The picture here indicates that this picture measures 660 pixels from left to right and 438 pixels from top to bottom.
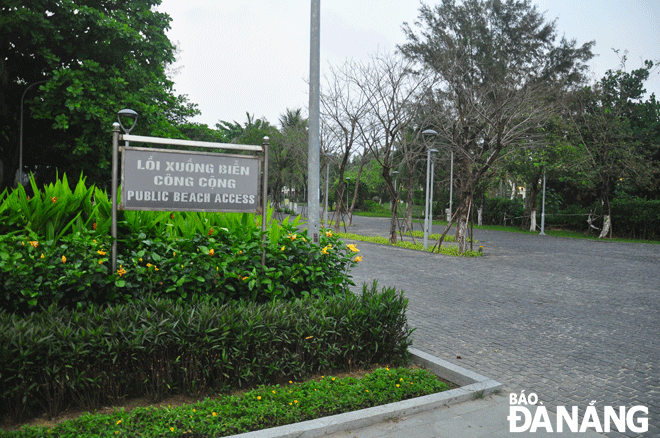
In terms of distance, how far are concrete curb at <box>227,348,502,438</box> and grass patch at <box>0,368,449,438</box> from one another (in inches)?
4.0

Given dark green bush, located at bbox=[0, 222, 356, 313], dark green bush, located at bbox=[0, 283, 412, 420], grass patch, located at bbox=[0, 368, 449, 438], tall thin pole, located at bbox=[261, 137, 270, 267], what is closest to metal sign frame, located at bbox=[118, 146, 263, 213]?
tall thin pole, located at bbox=[261, 137, 270, 267]

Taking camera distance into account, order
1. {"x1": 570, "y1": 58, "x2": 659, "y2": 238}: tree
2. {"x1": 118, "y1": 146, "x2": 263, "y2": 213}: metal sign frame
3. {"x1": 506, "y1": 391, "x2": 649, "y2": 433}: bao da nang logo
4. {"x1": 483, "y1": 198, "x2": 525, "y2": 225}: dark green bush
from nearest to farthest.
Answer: {"x1": 506, "y1": 391, "x2": 649, "y2": 433}: bao da nang logo, {"x1": 118, "y1": 146, "x2": 263, "y2": 213}: metal sign frame, {"x1": 570, "y1": 58, "x2": 659, "y2": 238}: tree, {"x1": 483, "y1": 198, "x2": 525, "y2": 225}: dark green bush

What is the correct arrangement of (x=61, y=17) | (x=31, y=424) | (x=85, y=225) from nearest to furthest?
(x=31, y=424) → (x=85, y=225) → (x=61, y=17)

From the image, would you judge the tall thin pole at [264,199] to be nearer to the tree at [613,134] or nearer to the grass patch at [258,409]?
the grass patch at [258,409]

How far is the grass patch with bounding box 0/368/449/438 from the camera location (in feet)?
11.0

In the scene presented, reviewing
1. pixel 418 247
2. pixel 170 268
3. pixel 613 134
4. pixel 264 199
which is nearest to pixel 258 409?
pixel 170 268

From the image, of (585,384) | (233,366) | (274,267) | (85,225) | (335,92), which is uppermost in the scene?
(335,92)

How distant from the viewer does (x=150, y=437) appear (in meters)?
3.32

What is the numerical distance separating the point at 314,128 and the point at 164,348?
3.93m

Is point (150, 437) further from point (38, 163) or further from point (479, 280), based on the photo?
point (38, 163)

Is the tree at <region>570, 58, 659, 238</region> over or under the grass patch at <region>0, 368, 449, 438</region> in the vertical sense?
over

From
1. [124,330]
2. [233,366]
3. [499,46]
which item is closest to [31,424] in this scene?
[124,330]

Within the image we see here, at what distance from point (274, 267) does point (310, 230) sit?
1.94 m

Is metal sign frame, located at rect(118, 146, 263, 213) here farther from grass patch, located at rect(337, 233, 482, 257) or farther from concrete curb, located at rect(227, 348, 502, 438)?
grass patch, located at rect(337, 233, 482, 257)
